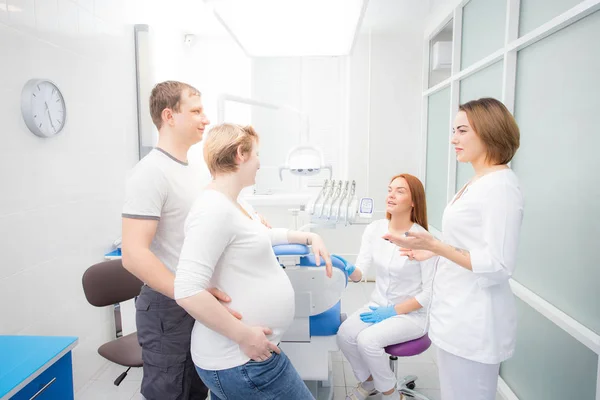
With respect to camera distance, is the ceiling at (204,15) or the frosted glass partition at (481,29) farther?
the ceiling at (204,15)

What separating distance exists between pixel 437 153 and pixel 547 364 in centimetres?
227

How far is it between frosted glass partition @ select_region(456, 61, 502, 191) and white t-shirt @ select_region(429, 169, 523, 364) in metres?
1.25

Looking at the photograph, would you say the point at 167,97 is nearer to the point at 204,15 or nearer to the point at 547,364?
the point at 547,364

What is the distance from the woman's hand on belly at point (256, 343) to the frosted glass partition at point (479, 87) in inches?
78.6

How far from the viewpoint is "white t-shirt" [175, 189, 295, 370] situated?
105cm

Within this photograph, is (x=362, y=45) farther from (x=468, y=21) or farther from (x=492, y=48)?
(x=492, y=48)

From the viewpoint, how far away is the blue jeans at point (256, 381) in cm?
114

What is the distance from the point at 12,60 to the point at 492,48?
259cm

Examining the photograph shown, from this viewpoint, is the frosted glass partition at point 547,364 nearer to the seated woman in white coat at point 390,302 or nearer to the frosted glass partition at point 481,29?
the seated woman in white coat at point 390,302

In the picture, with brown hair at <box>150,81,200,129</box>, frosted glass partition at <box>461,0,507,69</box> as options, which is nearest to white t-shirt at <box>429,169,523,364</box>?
brown hair at <box>150,81,200,129</box>

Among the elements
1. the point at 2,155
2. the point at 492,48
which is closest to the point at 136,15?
the point at 2,155

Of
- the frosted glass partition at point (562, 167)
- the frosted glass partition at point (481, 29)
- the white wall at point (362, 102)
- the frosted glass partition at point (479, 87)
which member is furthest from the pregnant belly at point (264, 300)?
the white wall at point (362, 102)

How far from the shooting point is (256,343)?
1.13 m

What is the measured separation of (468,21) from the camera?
302 cm
